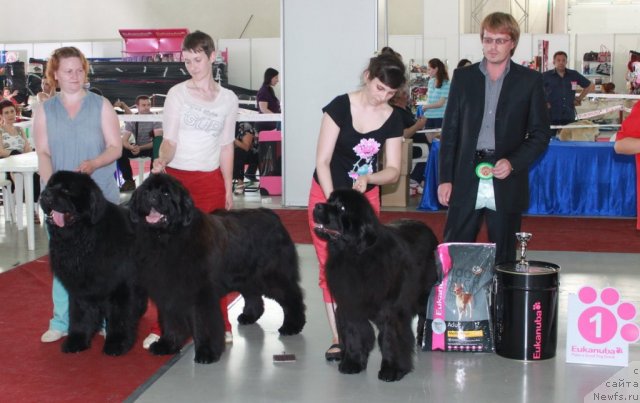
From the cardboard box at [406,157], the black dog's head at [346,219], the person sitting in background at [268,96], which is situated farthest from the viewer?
the person sitting in background at [268,96]

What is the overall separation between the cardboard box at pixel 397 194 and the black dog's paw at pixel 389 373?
558 centimetres

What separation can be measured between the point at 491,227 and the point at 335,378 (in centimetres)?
115

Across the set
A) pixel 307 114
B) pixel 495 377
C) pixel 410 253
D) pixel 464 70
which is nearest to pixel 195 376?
pixel 410 253

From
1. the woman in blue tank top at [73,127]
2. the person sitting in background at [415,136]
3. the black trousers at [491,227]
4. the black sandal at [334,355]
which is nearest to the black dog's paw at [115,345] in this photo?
the woman in blue tank top at [73,127]

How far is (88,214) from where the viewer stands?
392 centimetres

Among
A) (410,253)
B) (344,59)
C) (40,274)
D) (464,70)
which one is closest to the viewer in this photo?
(410,253)

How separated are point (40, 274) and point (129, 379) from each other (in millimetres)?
2718

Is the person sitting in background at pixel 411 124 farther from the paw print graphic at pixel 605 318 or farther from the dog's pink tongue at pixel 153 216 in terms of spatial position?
the dog's pink tongue at pixel 153 216

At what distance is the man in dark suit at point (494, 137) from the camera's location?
3990 millimetres

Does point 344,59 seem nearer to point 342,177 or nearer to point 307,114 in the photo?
point 307,114

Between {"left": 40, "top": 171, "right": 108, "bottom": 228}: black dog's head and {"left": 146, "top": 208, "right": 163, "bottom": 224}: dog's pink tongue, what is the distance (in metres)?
0.38

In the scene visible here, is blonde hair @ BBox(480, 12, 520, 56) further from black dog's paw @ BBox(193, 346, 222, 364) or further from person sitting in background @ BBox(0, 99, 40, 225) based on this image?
person sitting in background @ BBox(0, 99, 40, 225)

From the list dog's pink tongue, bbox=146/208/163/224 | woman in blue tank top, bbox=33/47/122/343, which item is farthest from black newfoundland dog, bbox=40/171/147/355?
dog's pink tongue, bbox=146/208/163/224

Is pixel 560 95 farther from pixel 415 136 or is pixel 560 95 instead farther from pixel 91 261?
pixel 91 261
